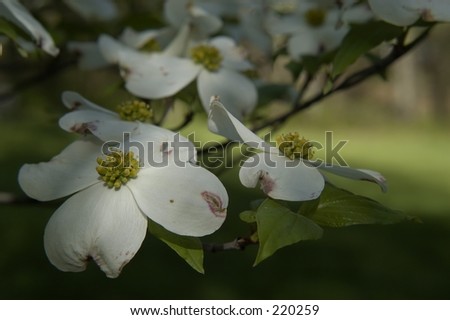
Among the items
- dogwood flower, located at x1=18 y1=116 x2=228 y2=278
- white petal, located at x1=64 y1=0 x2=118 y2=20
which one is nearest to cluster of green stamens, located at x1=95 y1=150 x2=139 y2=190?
dogwood flower, located at x1=18 y1=116 x2=228 y2=278

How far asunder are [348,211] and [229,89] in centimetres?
40

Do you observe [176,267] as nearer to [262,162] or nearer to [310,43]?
[310,43]

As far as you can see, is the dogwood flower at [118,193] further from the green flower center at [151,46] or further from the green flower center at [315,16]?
the green flower center at [315,16]

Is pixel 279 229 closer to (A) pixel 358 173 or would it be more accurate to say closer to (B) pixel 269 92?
(A) pixel 358 173

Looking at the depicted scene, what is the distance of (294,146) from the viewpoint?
77 centimetres

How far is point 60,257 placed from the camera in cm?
71

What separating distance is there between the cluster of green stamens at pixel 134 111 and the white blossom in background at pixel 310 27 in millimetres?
367

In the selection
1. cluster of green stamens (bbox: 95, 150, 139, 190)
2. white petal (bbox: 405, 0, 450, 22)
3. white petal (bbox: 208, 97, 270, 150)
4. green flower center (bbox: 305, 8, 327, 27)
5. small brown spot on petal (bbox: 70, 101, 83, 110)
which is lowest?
green flower center (bbox: 305, 8, 327, 27)

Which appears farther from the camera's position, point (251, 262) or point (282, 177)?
point (251, 262)

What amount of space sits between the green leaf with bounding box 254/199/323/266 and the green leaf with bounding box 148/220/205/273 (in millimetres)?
65

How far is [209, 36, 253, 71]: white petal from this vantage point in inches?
43.4

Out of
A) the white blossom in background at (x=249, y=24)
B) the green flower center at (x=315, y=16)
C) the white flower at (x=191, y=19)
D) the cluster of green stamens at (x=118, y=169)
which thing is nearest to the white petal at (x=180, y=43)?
the white flower at (x=191, y=19)

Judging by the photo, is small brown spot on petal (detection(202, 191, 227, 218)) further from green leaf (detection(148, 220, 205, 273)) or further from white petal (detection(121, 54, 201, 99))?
white petal (detection(121, 54, 201, 99))

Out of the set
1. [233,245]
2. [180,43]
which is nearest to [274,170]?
[233,245]
